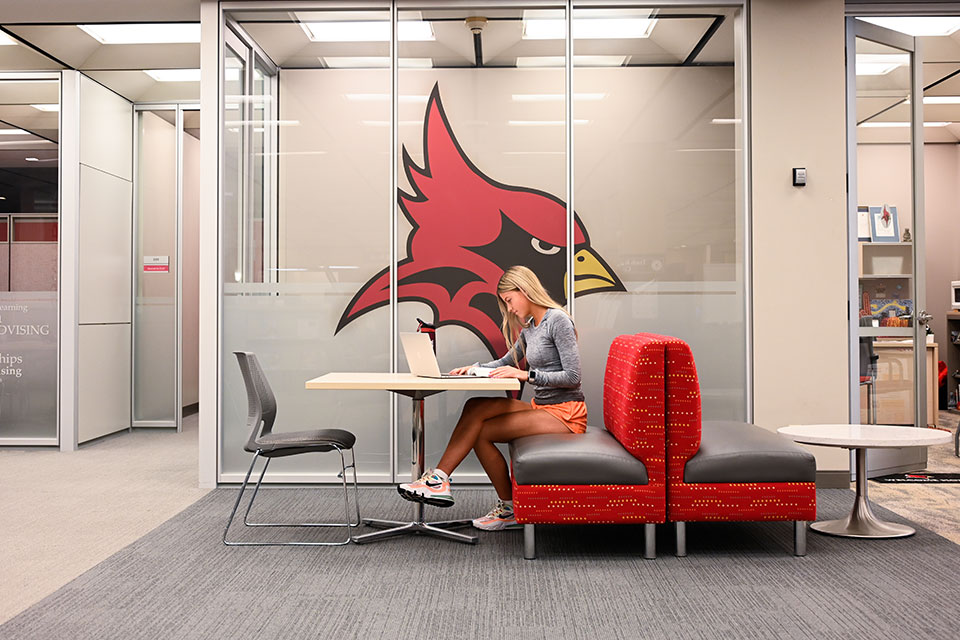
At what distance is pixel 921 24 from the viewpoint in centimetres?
607

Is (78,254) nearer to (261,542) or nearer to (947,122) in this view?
(261,542)

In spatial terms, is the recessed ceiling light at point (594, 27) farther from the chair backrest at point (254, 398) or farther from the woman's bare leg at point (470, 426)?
the chair backrest at point (254, 398)

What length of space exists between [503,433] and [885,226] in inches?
143

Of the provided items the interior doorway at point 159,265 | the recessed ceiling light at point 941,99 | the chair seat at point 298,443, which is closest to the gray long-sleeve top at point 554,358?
the chair seat at point 298,443

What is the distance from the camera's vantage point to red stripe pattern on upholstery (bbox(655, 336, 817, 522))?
3.87 metres

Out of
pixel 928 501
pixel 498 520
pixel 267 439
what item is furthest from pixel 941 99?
pixel 267 439

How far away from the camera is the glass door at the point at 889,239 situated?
5848 millimetres

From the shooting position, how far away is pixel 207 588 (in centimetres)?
346

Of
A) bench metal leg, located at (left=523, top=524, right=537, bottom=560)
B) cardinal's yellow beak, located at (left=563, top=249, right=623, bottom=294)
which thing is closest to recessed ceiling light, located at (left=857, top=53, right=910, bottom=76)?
cardinal's yellow beak, located at (left=563, top=249, right=623, bottom=294)

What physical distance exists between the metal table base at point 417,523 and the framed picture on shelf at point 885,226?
3755 mm

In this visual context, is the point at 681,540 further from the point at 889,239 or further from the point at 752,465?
the point at 889,239

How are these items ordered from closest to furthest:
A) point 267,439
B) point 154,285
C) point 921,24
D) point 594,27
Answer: point 267,439
point 594,27
point 921,24
point 154,285

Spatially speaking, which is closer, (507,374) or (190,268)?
(507,374)

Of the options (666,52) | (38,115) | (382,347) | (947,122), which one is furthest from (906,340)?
(38,115)
